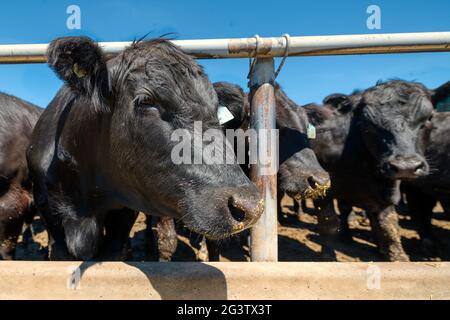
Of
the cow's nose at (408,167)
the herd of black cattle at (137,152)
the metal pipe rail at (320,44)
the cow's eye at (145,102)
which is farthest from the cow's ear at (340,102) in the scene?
the cow's eye at (145,102)

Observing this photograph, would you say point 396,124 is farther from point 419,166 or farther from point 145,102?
point 145,102

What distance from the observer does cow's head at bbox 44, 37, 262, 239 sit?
1.74m

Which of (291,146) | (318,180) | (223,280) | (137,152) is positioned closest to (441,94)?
(291,146)

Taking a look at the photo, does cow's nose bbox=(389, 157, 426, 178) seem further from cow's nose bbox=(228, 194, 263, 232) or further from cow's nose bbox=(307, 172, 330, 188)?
cow's nose bbox=(228, 194, 263, 232)

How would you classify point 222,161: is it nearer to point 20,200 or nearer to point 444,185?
point 20,200

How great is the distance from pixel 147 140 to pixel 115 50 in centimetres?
114

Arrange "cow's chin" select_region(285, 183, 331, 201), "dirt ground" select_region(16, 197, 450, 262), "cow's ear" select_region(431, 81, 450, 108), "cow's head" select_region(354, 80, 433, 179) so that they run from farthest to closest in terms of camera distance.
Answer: "dirt ground" select_region(16, 197, 450, 262), "cow's ear" select_region(431, 81, 450, 108), "cow's head" select_region(354, 80, 433, 179), "cow's chin" select_region(285, 183, 331, 201)

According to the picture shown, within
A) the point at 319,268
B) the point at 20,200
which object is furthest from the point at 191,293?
the point at 20,200

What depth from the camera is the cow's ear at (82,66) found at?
2055mm

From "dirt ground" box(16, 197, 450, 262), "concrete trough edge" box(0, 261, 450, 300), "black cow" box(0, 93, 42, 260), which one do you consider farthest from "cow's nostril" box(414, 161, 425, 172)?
"black cow" box(0, 93, 42, 260)

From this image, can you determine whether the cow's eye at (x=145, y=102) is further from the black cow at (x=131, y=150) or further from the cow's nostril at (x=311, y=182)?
the cow's nostril at (x=311, y=182)

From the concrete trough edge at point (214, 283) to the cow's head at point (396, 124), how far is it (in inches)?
89.0

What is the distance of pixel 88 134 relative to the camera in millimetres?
2422

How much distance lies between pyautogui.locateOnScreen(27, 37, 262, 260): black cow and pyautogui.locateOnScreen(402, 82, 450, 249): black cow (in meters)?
5.24
